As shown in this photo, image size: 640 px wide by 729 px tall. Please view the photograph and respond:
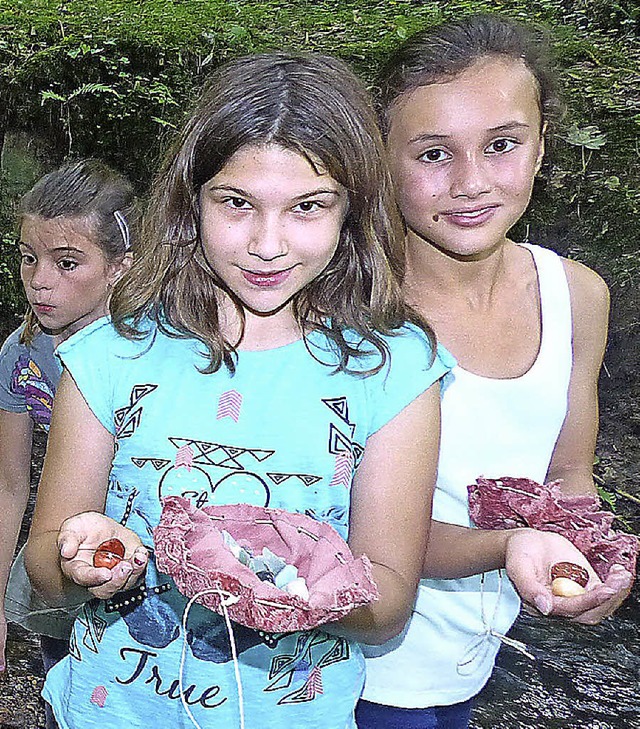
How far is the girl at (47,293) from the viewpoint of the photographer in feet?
6.68

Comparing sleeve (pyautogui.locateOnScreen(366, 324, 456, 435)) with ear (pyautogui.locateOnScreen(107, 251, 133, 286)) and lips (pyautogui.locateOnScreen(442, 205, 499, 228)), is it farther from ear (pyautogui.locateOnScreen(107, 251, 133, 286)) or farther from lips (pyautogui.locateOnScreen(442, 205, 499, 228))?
ear (pyautogui.locateOnScreen(107, 251, 133, 286))

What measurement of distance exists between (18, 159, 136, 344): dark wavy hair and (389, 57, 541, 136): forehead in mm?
776

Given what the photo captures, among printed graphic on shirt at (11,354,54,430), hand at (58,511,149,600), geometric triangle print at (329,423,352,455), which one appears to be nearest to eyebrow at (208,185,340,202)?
geometric triangle print at (329,423,352,455)

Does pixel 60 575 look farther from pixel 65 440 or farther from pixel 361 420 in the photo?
pixel 361 420

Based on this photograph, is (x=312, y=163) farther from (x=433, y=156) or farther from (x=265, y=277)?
(x=433, y=156)

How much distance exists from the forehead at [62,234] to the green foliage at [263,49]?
36.0 inches

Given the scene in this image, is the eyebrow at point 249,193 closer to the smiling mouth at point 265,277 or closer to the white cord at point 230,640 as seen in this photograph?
the smiling mouth at point 265,277

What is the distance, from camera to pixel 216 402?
1.36m

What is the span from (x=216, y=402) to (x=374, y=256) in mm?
305

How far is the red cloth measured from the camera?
108cm

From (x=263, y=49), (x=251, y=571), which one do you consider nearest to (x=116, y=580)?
(x=251, y=571)

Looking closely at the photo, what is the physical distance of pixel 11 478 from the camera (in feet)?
6.88

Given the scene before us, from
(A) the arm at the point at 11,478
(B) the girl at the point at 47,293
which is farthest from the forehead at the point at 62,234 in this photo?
(A) the arm at the point at 11,478

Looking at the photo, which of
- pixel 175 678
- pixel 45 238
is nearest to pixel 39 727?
pixel 45 238
